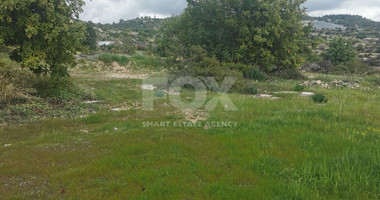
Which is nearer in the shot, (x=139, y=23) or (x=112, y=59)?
(x=112, y=59)

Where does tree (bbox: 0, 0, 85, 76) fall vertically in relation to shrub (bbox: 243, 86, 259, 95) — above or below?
above

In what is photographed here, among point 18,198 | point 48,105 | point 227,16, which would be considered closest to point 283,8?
point 227,16

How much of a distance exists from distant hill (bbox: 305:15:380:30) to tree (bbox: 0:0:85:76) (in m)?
85.7

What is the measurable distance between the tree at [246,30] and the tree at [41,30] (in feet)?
26.2

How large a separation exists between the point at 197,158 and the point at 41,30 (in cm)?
627

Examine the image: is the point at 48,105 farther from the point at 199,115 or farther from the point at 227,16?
the point at 227,16

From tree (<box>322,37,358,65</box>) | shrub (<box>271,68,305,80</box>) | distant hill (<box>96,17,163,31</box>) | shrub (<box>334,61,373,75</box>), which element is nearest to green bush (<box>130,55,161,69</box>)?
shrub (<box>271,68,305,80</box>)

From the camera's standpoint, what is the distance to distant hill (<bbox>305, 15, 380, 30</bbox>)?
82812 millimetres

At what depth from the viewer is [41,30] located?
8.05 m

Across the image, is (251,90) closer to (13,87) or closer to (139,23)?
(13,87)

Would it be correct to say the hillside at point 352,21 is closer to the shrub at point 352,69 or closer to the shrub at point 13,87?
the shrub at point 352,69

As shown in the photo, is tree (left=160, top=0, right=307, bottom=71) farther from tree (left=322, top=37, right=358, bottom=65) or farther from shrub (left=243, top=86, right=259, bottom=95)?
tree (left=322, top=37, right=358, bottom=65)

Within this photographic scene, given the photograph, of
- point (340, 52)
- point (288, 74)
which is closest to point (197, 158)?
point (288, 74)

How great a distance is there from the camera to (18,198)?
353 centimetres
